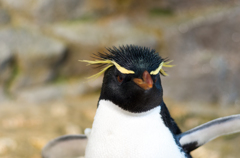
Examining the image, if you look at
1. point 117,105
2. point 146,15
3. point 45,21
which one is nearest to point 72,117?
point 45,21

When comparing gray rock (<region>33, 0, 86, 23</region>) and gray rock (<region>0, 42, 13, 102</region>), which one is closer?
gray rock (<region>0, 42, 13, 102</region>)

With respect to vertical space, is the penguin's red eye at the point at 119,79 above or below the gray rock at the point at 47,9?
below

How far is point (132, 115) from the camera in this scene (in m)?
0.81

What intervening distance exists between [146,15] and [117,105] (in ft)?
5.88

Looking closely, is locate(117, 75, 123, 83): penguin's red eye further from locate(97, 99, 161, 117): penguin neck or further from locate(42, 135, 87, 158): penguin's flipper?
locate(42, 135, 87, 158): penguin's flipper

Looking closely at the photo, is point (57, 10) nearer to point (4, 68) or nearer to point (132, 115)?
point (4, 68)

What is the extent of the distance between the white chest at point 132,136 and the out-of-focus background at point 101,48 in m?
1.23

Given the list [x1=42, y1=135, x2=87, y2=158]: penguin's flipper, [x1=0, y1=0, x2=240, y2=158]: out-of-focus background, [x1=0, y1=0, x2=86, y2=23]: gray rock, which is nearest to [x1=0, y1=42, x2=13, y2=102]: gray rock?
[x1=0, y1=0, x2=240, y2=158]: out-of-focus background

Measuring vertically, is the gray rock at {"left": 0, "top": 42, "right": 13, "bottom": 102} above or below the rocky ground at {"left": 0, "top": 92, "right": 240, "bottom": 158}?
above

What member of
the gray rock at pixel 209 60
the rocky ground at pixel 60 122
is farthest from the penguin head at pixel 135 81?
the gray rock at pixel 209 60

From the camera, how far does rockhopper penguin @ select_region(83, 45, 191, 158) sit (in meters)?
0.77

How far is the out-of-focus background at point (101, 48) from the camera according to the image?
7.25 ft

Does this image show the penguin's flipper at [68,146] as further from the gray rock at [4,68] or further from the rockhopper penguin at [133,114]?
the gray rock at [4,68]

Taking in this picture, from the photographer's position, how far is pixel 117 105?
2.69 ft
